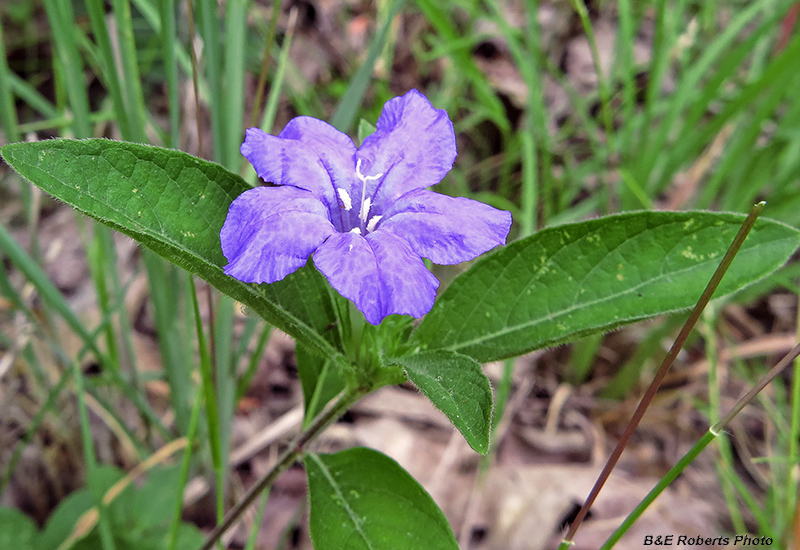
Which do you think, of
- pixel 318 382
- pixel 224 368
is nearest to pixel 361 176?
pixel 318 382

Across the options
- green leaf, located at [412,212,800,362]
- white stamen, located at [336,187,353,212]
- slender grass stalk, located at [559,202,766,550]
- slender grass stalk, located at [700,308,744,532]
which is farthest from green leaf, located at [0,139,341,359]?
slender grass stalk, located at [700,308,744,532]

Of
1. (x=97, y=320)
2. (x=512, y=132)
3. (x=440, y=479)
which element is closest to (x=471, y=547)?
(x=440, y=479)

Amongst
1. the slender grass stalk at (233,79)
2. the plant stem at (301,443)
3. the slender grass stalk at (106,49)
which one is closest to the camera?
the plant stem at (301,443)

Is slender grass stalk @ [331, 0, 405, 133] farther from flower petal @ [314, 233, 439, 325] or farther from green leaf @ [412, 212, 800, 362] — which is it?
flower petal @ [314, 233, 439, 325]

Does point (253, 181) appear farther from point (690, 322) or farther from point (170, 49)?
point (690, 322)

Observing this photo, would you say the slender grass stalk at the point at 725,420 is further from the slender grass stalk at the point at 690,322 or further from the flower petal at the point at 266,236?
the flower petal at the point at 266,236

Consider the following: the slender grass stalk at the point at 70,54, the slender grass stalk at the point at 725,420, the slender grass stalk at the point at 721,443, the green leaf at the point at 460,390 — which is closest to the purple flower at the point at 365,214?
the green leaf at the point at 460,390
